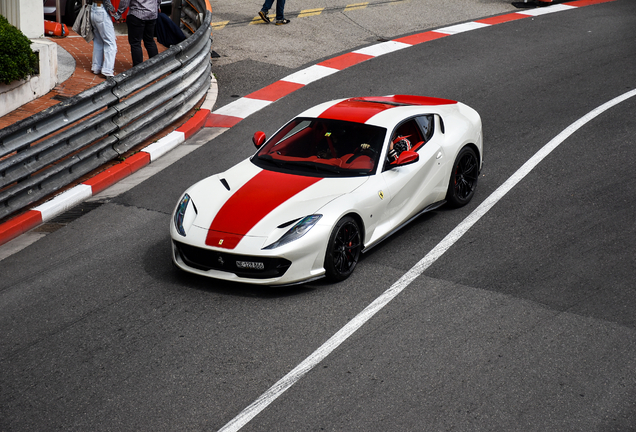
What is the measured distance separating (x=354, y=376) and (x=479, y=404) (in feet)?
2.98

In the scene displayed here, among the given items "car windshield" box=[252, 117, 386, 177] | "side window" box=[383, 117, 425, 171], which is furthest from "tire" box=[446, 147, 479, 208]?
"car windshield" box=[252, 117, 386, 177]

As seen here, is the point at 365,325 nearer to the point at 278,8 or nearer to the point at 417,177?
the point at 417,177

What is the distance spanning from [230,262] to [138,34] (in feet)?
21.9

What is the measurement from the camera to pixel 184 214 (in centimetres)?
671

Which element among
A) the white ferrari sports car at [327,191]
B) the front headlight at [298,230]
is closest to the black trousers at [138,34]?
the white ferrari sports car at [327,191]

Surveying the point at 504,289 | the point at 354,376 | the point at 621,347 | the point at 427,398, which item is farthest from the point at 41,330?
the point at 621,347

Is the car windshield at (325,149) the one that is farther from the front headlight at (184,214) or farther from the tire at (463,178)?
the tire at (463,178)

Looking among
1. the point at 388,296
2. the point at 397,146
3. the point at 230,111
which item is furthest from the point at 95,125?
the point at 388,296

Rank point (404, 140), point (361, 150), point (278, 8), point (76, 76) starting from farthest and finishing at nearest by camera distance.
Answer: point (278, 8) < point (76, 76) < point (404, 140) < point (361, 150)

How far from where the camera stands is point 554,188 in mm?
8648

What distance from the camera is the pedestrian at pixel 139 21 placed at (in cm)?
1133

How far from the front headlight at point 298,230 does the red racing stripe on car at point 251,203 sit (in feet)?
1.01

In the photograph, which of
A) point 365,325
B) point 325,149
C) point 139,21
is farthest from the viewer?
point 139,21

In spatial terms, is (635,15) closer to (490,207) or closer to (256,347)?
(490,207)
